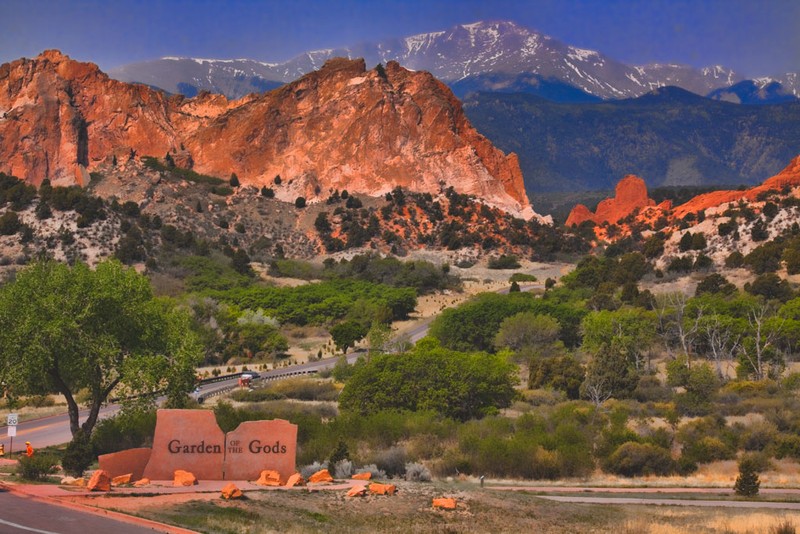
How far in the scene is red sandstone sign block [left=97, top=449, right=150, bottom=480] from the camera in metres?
21.2

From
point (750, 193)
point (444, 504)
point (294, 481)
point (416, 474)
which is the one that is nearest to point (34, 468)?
point (294, 481)

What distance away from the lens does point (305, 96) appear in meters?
125

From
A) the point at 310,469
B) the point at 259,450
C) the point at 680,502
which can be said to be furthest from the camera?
the point at 310,469

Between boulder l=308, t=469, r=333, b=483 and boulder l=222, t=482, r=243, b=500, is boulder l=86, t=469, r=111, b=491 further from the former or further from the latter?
boulder l=308, t=469, r=333, b=483

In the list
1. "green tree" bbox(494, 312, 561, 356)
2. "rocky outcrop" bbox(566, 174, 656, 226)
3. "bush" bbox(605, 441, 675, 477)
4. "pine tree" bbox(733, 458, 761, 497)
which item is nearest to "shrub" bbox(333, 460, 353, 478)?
"bush" bbox(605, 441, 675, 477)

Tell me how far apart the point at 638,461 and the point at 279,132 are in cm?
9774

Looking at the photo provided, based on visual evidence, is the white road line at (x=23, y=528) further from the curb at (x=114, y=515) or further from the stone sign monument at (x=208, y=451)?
the stone sign monument at (x=208, y=451)

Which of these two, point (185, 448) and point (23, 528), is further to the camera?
point (185, 448)

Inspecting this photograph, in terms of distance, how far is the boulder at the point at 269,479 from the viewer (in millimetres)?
21609

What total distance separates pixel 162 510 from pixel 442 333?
4148 centimetres

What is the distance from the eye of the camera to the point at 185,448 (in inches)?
854

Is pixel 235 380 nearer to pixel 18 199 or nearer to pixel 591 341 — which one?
pixel 591 341

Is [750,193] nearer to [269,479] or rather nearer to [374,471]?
[374,471]

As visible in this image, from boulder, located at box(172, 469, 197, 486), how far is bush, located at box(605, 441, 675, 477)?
45.5 ft
